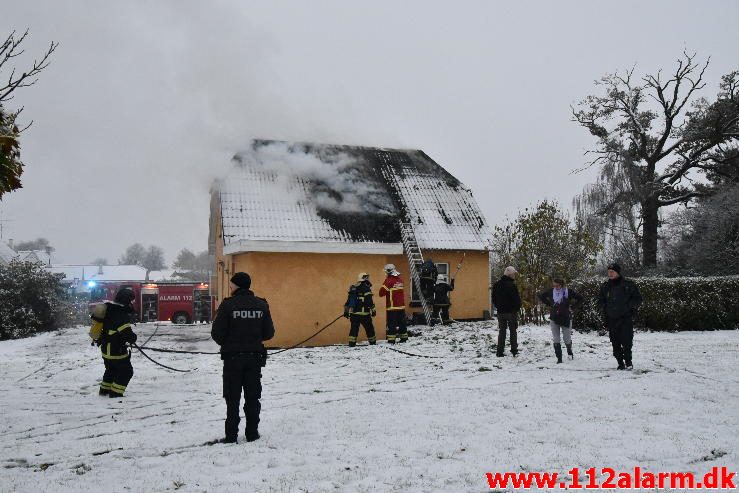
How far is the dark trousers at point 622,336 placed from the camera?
9.45m

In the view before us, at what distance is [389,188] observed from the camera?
22.3 metres

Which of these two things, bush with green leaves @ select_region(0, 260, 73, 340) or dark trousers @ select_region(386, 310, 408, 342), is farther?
bush with green leaves @ select_region(0, 260, 73, 340)

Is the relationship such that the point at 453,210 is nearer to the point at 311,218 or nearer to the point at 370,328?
the point at 311,218

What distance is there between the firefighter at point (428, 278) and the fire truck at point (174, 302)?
16038 millimetres

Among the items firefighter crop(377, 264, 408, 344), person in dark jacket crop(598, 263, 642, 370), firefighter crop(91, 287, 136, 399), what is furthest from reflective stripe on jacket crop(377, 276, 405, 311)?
firefighter crop(91, 287, 136, 399)

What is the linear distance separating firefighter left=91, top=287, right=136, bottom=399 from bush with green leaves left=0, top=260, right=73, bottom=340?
11.5 m

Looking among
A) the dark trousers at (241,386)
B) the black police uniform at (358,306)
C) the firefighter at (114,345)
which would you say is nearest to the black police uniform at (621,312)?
the black police uniform at (358,306)

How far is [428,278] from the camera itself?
1878 cm

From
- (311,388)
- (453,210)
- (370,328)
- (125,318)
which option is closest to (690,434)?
(311,388)

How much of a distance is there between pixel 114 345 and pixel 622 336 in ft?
26.3

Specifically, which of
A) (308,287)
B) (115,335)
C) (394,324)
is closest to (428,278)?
(394,324)

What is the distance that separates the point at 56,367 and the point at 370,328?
6808mm

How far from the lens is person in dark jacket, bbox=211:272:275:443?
6.14m

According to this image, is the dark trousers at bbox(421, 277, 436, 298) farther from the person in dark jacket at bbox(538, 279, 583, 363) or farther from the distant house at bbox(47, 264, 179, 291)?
the distant house at bbox(47, 264, 179, 291)
